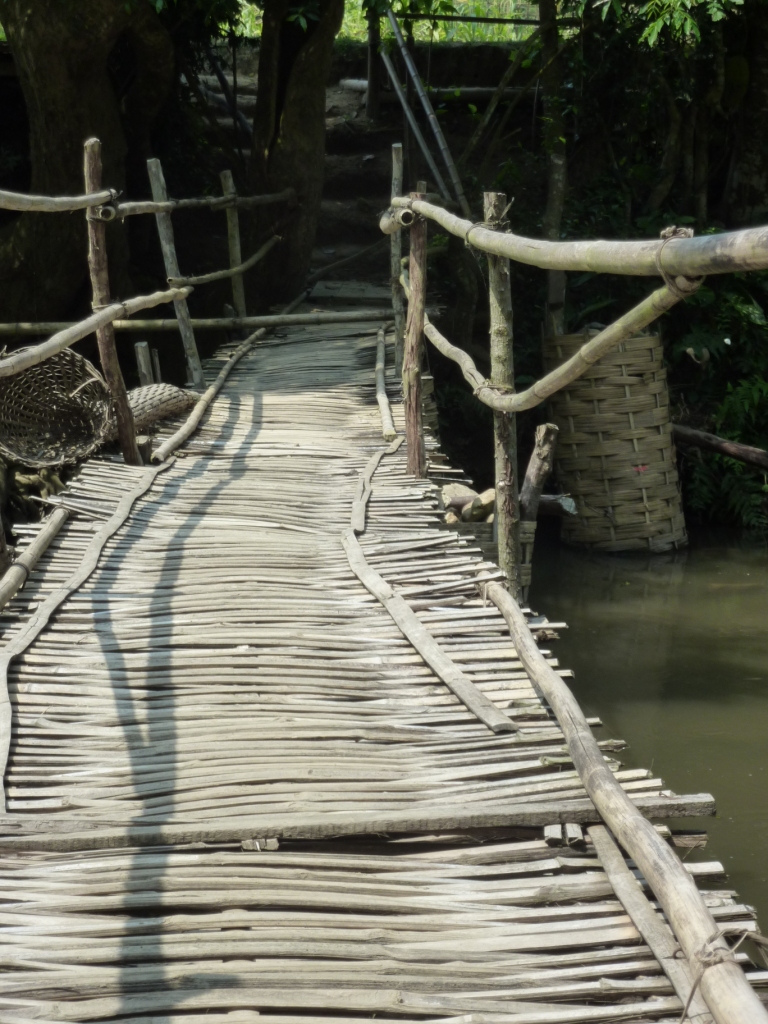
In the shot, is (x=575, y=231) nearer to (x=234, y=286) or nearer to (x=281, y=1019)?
(x=234, y=286)

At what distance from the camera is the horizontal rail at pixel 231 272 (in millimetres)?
6016

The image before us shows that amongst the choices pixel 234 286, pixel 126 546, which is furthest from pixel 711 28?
pixel 126 546

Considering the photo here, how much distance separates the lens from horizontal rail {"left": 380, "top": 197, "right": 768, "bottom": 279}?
54.5 inches

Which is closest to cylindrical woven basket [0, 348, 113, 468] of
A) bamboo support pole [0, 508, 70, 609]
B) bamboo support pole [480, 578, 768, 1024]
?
bamboo support pole [0, 508, 70, 609]

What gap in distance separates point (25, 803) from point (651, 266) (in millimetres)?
1617

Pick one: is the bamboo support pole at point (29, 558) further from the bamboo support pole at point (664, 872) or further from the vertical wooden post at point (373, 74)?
the vertical wooden post at point (373, 74)

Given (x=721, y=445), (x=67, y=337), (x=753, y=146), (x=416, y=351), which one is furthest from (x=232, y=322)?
(x=753, y=146)

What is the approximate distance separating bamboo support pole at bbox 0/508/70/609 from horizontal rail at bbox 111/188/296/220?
1424 mm

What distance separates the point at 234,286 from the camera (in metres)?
7.66

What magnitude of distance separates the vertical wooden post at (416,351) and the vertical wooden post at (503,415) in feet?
3.08

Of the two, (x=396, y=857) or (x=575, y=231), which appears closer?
(x=396, y=857)

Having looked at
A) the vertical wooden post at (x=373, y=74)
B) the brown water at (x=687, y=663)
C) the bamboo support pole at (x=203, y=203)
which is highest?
the vertical wooden post at (x=373, y=74)

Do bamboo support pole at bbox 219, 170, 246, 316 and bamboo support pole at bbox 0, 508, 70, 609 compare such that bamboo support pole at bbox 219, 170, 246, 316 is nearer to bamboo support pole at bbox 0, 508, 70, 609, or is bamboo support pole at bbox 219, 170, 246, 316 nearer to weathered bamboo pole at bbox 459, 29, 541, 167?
weathered bamboo pole at bbox 459, 29, 541, 167

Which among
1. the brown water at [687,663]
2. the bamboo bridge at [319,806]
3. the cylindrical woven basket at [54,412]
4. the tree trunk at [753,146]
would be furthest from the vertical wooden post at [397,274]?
the tree trunk at [753,146]
